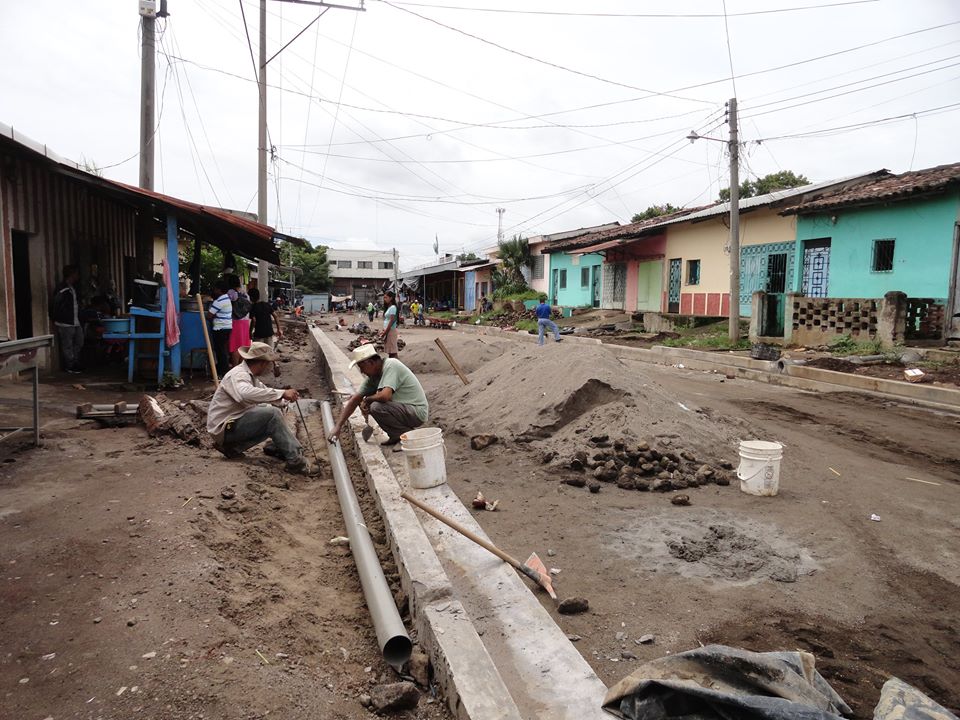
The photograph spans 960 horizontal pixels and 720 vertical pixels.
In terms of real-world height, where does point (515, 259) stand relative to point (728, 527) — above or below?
above

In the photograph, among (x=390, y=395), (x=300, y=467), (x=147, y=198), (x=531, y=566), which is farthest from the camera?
(x=147, y=198)

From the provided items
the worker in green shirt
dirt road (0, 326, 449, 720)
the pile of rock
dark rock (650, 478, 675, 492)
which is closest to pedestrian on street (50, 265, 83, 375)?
dirt road (0, 326, 449, 720)

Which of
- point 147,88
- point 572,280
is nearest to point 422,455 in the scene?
point 147,88

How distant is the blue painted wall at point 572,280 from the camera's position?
29.2 m

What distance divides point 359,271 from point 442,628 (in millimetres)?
78810

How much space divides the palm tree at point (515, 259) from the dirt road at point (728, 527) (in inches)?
1041

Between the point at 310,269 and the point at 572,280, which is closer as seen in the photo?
the point at 572,280

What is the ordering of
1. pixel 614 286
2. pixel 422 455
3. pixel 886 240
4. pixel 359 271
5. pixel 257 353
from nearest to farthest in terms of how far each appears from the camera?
pixel 422 455 → pixel 257 353 → pixel 886 240 → pixel 614 286 → pixel 359 271

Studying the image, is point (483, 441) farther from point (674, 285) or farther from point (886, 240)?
point (674, 285)

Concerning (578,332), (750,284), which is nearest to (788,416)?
(750,284)

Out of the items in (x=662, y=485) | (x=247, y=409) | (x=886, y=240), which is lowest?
(x=662, y=485)

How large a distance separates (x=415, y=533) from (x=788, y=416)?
6495 millimetres

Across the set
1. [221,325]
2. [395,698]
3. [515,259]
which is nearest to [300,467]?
[395,698]

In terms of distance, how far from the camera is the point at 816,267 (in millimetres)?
16672
